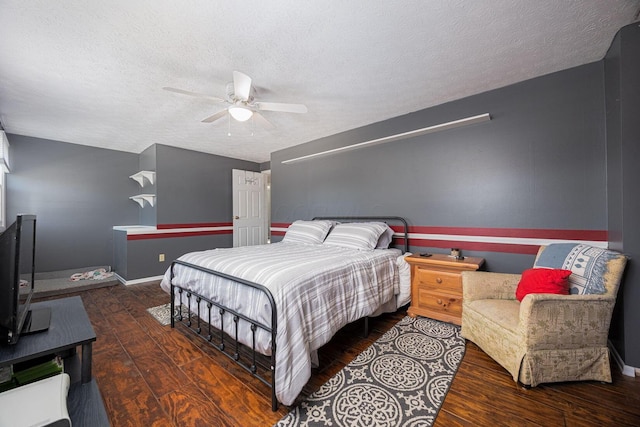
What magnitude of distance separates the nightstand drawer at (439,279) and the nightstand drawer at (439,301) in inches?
2.9

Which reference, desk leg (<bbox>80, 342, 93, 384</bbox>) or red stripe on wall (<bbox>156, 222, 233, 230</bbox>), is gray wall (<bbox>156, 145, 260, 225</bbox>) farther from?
desk leg (<bbox>80, 342, 93, 384</bbox>)

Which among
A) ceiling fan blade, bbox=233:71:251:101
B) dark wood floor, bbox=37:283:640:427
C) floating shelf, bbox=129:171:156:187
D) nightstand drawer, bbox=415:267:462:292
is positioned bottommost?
dark wood floor, bbox=37:283:640:427

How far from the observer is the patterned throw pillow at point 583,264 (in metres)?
1.76

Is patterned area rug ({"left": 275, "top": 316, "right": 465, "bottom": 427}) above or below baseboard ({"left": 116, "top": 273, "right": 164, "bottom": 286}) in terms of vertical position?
below

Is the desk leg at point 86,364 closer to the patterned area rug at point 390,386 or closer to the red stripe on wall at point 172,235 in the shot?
the patterned area rug at point 390,386

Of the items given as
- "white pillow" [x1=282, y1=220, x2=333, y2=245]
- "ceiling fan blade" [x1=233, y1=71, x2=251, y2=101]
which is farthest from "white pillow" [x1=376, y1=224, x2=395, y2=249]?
"ceiling fan blade" [x1=233, y1=71, x2=251, y2=101]

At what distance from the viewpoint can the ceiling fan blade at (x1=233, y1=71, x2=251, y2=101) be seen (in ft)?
6.58

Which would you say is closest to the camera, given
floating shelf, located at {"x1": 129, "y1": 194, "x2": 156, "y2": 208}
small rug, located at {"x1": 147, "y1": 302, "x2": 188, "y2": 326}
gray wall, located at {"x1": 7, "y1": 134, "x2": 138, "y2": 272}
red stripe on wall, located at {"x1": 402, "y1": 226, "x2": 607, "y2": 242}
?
red stripe on wall, located at {"x1": 402, "y1": 226, "x2": 607, "y2": 242}

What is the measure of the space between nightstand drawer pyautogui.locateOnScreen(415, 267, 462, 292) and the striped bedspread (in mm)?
429

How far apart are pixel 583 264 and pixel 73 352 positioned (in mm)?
3368

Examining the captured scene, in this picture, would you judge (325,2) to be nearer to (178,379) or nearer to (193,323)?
(178,379)

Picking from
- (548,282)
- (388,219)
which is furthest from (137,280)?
(548,282)

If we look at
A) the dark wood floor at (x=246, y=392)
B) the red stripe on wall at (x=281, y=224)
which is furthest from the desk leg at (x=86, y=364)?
the red stripe on wall at (x=281, y=224)

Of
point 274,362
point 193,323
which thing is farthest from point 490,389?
point 193,323
